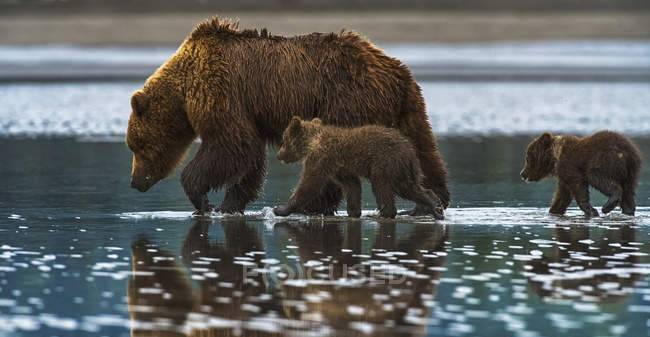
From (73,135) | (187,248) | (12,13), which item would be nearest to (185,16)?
(12,13)

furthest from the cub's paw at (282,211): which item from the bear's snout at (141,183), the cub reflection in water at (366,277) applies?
the bear's snout at (141,183)

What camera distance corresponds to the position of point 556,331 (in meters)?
6.52

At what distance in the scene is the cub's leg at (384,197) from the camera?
379 inches

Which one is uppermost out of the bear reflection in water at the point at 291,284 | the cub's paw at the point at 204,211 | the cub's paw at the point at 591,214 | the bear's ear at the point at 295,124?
the bear's ear at the point at 295,124

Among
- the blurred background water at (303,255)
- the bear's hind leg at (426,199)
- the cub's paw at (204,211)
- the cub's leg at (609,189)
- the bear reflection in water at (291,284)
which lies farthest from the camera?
the cub's paw at (204,211)

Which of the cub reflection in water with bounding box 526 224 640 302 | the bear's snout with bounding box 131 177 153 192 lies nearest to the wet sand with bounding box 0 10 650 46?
the bear's snout with bounding box 131 177 153 192

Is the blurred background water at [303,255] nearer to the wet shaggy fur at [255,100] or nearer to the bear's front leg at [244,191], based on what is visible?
the bear's front leg at [244,191]

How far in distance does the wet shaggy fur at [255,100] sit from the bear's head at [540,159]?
0.65 m

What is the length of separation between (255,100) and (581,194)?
2312mm

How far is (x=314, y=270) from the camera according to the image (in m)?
7.95

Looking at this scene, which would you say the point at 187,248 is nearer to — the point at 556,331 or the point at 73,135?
the point at 556,331

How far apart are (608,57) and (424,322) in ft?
107

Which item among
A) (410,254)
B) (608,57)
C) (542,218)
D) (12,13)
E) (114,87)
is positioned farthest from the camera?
(12,13)

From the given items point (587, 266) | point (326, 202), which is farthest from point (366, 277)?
point (326, 202)
